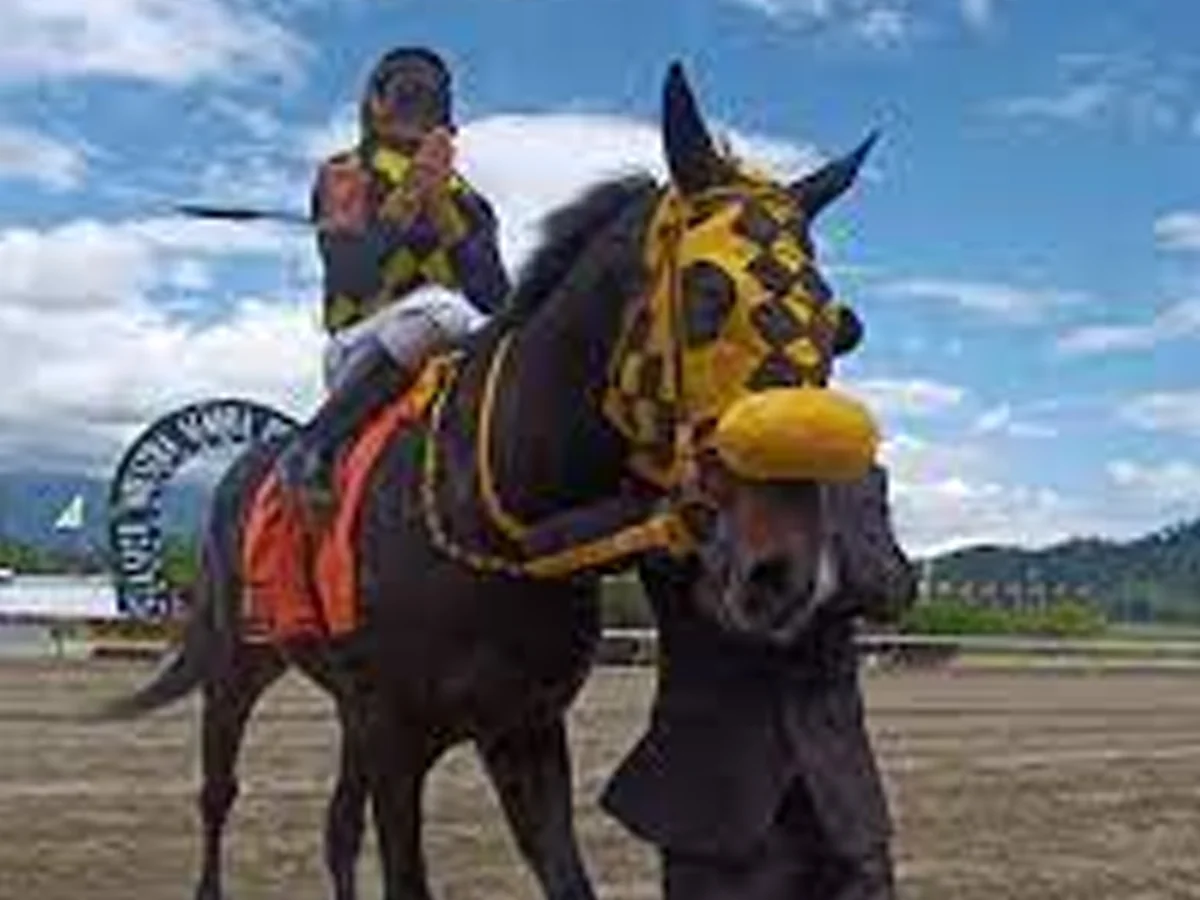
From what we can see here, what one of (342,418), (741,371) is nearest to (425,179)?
(342,418)

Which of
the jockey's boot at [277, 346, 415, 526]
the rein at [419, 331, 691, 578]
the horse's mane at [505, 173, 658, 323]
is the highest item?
the horse's mane at [505, 173, 658, 323]

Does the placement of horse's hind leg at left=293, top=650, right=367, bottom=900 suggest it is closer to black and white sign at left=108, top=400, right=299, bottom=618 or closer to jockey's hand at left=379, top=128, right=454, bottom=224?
jockey's hand at left=379, top=128, right=454, bottom=224

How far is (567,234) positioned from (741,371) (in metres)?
1.19

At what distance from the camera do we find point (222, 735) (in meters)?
10.1

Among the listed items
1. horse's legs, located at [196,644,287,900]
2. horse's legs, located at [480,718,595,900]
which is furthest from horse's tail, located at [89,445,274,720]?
Result: horse's legs, located at [480,718,595,900]

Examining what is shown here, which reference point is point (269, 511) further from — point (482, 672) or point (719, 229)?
point (719, 229)

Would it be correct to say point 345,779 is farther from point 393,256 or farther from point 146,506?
point 146,506

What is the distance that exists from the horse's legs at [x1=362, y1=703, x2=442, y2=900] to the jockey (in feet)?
2.94

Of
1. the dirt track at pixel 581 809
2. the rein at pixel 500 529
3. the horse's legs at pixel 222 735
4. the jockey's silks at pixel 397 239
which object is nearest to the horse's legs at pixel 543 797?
the rein at pixel 500 529

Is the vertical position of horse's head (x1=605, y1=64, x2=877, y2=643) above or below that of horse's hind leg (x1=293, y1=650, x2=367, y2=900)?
above

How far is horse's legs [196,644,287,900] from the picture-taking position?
32.2 feet

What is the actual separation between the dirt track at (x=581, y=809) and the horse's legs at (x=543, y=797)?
3089mm

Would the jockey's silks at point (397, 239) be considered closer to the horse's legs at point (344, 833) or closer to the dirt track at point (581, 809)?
the horse's legs at point (344, 833)

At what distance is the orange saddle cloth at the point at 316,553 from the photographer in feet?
24.9
